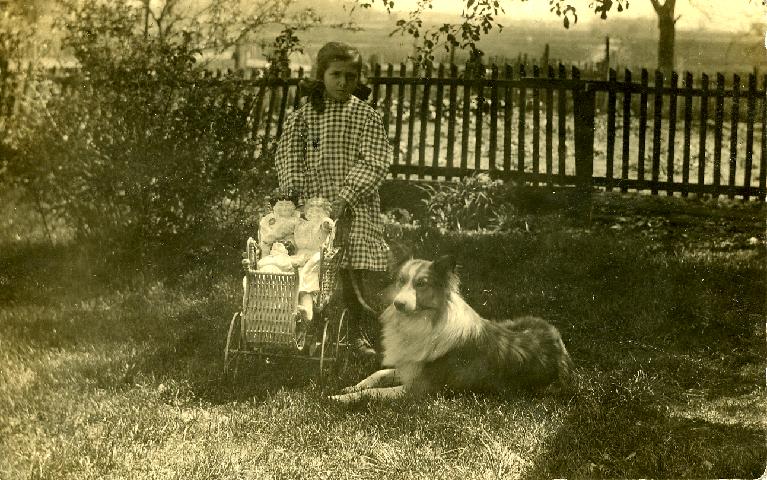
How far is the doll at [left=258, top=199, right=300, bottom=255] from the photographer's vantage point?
393 centimetres

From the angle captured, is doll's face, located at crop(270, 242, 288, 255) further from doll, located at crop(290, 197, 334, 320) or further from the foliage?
the foliage

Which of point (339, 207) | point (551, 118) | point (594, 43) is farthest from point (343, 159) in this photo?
point (551, 118)

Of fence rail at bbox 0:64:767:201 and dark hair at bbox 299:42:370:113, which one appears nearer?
dark hair at bbox 299:42:370:113

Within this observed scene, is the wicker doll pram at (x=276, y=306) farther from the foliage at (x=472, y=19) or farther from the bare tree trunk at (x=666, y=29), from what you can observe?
the bare tree trunk at (x=666, y=29)

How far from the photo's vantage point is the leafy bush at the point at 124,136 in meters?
5.02

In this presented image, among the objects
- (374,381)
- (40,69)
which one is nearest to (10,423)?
(374,381)

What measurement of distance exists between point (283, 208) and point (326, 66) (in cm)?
89

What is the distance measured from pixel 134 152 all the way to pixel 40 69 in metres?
0.83

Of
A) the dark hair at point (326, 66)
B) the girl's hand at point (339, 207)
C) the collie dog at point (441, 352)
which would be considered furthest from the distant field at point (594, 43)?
the collie dog at point (441, 352)

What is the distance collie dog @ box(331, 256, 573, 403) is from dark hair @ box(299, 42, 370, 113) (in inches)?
46.8

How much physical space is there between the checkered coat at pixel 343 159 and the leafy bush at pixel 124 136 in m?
1.29

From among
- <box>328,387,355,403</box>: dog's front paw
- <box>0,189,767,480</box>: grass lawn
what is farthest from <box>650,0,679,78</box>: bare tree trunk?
<box>328,387,355,403</box>: dog's front paw

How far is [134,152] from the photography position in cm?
506

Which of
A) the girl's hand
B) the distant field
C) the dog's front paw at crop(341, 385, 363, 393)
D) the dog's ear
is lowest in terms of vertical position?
the dog's front paw at crop(341, 385, 363, 393)
